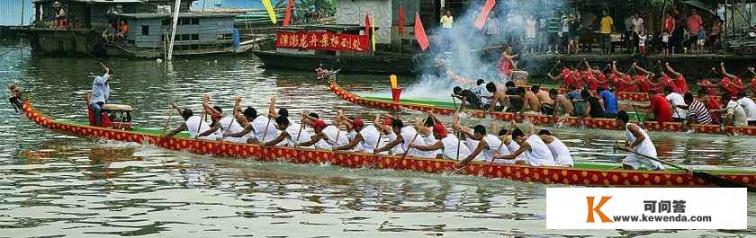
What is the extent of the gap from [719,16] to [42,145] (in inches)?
916

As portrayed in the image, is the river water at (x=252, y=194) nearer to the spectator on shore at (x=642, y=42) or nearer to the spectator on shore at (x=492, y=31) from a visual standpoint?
the spectator on shore at (x=642, y=42)

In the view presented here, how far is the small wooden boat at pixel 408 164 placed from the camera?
1980cm

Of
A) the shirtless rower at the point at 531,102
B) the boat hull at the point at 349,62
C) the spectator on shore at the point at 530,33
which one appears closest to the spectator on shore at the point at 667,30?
the spectator on shore at the point at 530,33

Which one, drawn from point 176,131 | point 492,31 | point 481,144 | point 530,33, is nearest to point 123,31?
point 492,31

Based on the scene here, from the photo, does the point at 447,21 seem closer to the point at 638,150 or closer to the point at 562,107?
the point at 562,107

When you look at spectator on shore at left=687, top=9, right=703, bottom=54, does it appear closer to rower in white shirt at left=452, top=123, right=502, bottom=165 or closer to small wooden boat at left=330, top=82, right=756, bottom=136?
small wooden boat at left=330, top=82, right=756, bottom=136

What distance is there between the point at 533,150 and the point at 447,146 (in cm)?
172

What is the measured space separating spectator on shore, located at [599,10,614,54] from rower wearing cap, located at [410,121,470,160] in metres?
20.5

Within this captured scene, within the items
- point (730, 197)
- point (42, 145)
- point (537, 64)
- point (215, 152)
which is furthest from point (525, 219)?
point (537, 64)

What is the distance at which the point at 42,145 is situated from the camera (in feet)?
90.6

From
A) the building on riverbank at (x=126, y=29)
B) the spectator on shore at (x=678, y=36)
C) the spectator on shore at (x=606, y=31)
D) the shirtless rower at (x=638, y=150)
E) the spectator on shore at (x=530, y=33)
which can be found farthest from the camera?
the building on riverbank at (x=126, y=29)

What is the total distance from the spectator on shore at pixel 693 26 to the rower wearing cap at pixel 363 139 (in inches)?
762

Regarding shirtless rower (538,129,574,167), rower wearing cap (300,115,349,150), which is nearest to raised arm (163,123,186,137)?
rower wearing cap (300,115,349,150)

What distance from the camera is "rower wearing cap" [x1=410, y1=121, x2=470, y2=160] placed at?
2209 cm
